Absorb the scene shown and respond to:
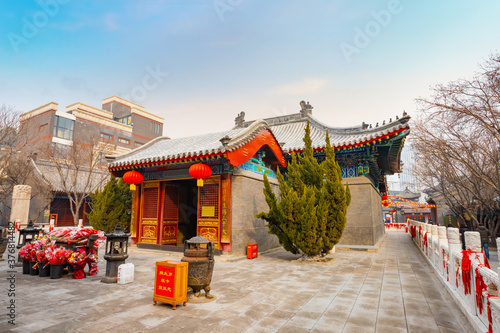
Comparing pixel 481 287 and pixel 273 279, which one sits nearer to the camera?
pixel 481 287

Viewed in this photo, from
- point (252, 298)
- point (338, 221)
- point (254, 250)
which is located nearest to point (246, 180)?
point (254, 250)

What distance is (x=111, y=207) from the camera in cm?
1298

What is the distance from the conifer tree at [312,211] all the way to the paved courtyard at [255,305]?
4.90 feet

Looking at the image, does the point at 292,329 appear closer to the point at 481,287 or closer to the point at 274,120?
the point at 481,287

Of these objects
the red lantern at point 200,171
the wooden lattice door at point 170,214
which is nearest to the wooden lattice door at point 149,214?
the wooden lattice door at point 170,214

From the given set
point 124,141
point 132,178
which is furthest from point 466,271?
point 124,141

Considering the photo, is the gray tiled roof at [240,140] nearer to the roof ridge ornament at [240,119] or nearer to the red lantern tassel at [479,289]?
the roof ridge ornament at [240,119]

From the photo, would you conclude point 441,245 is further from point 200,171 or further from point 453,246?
point 200,171

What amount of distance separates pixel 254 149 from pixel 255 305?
6.42 m

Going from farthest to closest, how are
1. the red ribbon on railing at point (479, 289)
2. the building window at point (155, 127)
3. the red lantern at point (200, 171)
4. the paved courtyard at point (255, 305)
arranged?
the building window at point (155, 127)
the red lantern at point (200, 171)
the paved courtyard at point (255, 305)
the red ribbon on railing at point (479, 289)

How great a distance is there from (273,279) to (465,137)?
403 inches

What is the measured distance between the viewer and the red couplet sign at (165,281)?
14.8ft

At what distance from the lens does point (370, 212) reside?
12.2 metres

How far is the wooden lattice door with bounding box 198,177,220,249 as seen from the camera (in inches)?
391
